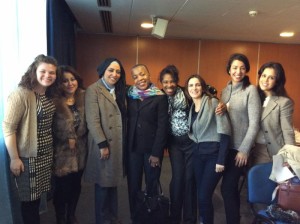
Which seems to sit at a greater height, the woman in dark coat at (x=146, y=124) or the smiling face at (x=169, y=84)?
the smiling face at (x=169, y=84)

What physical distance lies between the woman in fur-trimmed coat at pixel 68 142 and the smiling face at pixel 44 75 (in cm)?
19

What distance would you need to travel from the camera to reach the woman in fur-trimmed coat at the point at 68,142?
2018 millimetres

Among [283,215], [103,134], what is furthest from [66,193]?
[283,215]

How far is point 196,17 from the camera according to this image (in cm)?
319

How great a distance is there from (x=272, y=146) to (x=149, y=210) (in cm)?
106

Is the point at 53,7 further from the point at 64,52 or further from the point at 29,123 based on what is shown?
the point at 29,123

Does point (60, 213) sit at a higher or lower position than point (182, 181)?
lower

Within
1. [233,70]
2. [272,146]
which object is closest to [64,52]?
[233,70]

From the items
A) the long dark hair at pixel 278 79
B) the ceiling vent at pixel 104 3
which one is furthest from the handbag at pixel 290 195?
the ceiling vent at pixel 104 3

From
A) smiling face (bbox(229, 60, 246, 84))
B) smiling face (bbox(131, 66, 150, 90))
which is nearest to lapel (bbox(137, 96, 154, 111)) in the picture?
smiling face (bbox(131, 66, 150, 90))

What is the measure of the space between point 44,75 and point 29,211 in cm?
91

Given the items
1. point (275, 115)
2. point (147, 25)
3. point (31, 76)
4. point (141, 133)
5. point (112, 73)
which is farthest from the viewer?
point (147, 25)

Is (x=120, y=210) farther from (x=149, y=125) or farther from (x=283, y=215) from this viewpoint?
(x=283, y=215)

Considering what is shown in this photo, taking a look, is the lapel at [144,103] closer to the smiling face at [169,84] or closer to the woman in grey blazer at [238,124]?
the smiling face at [169,84]
